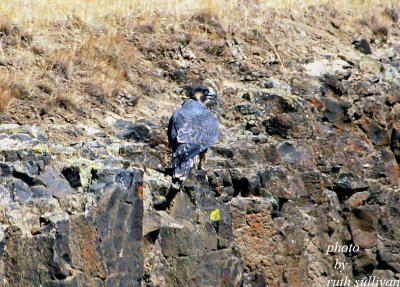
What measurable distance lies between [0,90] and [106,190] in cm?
410

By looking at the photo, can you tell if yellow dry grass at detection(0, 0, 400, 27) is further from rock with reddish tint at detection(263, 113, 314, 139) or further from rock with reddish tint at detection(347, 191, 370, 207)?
rock with reddish tint at detection(347, 191, 370, 207)

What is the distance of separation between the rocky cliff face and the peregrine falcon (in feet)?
0.70

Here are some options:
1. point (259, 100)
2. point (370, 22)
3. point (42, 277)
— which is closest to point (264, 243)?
point (259, 100)

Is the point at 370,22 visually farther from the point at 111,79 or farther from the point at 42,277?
the point at 42,277

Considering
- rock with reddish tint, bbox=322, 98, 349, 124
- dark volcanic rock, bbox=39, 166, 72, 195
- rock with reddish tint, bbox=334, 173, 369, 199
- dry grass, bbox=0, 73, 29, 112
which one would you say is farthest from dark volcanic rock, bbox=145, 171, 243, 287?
rock with reddish tint, bbox=322, 98, 349, 124

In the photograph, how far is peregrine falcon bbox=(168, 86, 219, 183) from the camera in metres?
12.4

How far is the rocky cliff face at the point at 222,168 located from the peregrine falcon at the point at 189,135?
0.21m

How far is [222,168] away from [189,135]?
4.33 feet

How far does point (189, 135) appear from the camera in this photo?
42.5ft

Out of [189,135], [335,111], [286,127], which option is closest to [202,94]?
[189,135]

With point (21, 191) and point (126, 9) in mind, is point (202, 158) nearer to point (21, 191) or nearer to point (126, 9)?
point (21, 191)

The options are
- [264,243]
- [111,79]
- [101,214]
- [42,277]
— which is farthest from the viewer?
[111,79]

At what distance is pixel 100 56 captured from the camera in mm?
16781

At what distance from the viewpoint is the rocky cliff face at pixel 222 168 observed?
10445 millimetres
